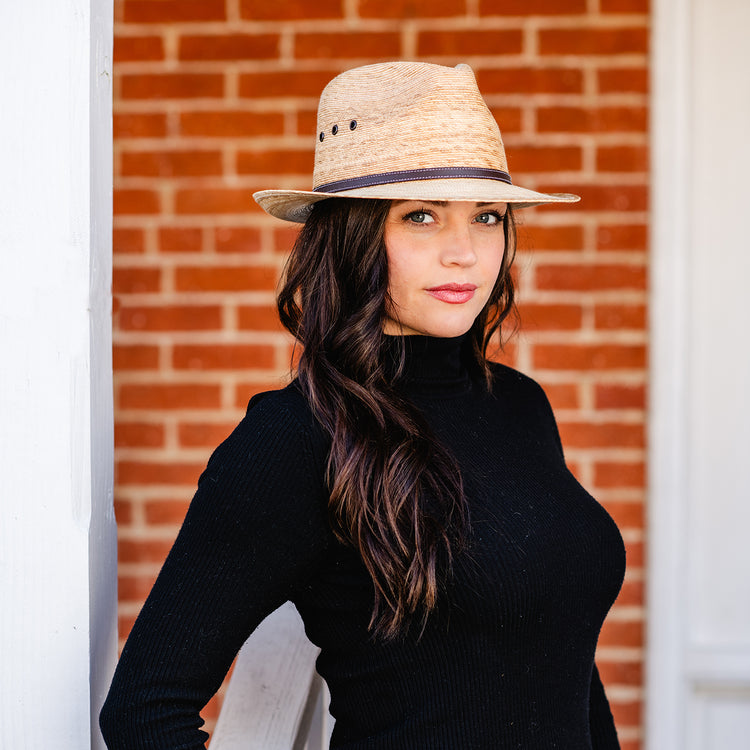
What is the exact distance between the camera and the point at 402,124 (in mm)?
1378

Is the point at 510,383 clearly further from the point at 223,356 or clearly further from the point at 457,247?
the point at 223,356

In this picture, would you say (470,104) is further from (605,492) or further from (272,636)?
(605,492)

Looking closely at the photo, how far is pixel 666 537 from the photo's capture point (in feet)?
8.58

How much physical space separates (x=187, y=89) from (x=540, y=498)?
182 centimetres

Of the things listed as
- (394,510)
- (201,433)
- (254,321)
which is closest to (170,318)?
(254,321)

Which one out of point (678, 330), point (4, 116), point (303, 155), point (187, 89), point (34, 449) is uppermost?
point (187, 89)

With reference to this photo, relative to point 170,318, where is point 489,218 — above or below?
above

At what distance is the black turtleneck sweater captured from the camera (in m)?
1.17

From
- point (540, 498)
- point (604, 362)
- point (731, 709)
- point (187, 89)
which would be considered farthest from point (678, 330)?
point (187, 89)

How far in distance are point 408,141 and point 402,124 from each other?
29mm

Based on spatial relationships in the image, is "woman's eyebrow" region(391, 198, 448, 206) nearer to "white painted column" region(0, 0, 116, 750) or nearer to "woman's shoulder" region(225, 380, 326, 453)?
"woman's shoulder" region(225, 380, 326, 453)

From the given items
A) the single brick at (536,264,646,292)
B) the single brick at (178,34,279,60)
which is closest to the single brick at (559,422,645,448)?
the single brick at (536,264,646,292)

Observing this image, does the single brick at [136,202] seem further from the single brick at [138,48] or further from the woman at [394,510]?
the woman at [394,510]

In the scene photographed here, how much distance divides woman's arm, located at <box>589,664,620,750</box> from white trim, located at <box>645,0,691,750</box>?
1.02 m
